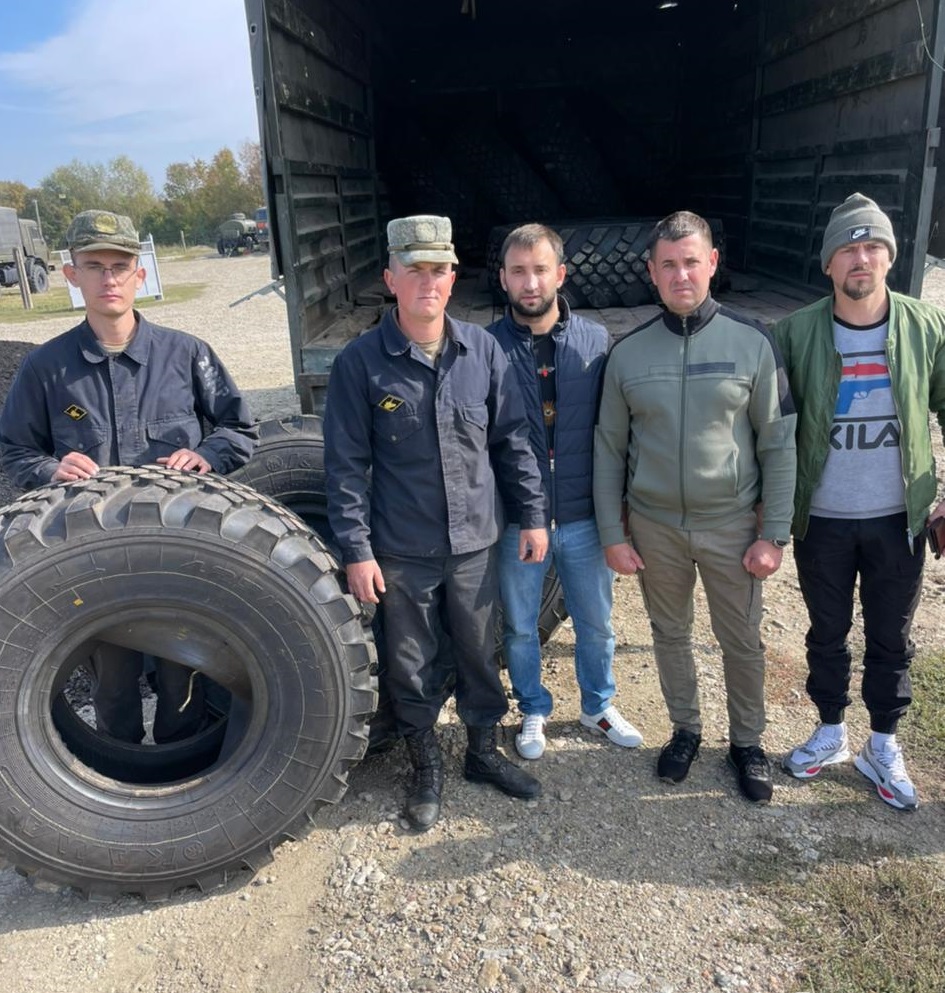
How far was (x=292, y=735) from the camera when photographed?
235cm

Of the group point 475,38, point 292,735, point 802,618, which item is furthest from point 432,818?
point 475,38

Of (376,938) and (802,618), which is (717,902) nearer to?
(376,938)

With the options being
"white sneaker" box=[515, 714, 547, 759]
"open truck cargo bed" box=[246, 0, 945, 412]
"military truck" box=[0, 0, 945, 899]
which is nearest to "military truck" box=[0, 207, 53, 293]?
"open truck cargo bed" box=[246, 0, 945, 412]

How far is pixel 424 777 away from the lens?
271 centimetres

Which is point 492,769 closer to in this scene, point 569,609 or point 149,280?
point 569,609

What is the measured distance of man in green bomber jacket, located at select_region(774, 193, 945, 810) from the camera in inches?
95.1

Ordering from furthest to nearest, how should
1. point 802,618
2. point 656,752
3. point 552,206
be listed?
1. point 552,206
2. point 802,618
3. point 656,752

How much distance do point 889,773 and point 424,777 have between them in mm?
1444

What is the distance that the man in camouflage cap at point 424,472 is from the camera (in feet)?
7.88

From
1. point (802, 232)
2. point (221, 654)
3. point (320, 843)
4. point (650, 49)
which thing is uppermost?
point (650, 49)

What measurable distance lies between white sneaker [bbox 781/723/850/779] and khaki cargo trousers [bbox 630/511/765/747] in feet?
0.43

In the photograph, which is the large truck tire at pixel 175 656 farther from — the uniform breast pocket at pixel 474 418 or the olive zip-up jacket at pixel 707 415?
the olive zip-up jacket at pixel 707 415

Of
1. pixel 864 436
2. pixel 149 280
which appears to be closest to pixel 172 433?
pixel 864 436

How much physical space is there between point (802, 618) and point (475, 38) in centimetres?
587
